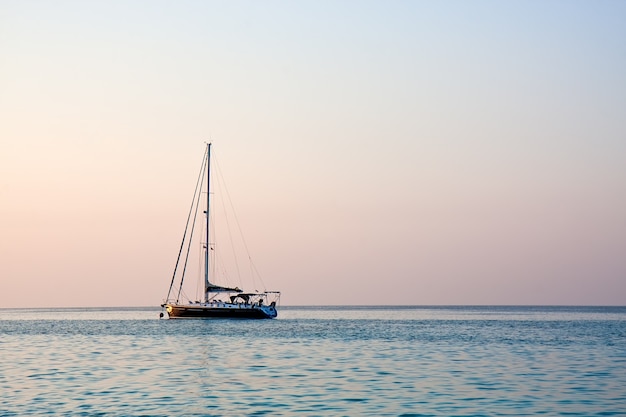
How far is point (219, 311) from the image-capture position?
4786 inches

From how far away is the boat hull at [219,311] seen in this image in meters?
122

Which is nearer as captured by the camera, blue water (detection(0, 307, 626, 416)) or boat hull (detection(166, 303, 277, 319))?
blue water (detection(0, 307, 626, 416))

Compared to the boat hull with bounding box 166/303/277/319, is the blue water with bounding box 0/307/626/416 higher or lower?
lower

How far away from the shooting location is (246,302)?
129m

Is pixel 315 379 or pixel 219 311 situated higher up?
pixel 219 311

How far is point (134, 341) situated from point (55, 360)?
22838 millimetres

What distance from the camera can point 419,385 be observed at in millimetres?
40531

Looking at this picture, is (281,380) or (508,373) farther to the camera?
(508,373)

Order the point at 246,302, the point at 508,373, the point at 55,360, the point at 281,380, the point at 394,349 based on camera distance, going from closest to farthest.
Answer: the point at 281,380, the point at 508,373, the point at 55,360, the point at 394,349, the point at 246,302

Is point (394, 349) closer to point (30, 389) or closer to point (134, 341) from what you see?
point (134, 341)

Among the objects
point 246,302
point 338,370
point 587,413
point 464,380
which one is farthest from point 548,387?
point 246,302

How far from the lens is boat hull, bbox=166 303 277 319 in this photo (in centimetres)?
12188

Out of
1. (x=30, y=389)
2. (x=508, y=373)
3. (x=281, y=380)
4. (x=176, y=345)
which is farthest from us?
(x=176, y=345)

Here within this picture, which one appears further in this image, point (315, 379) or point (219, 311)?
point (219, 311)
